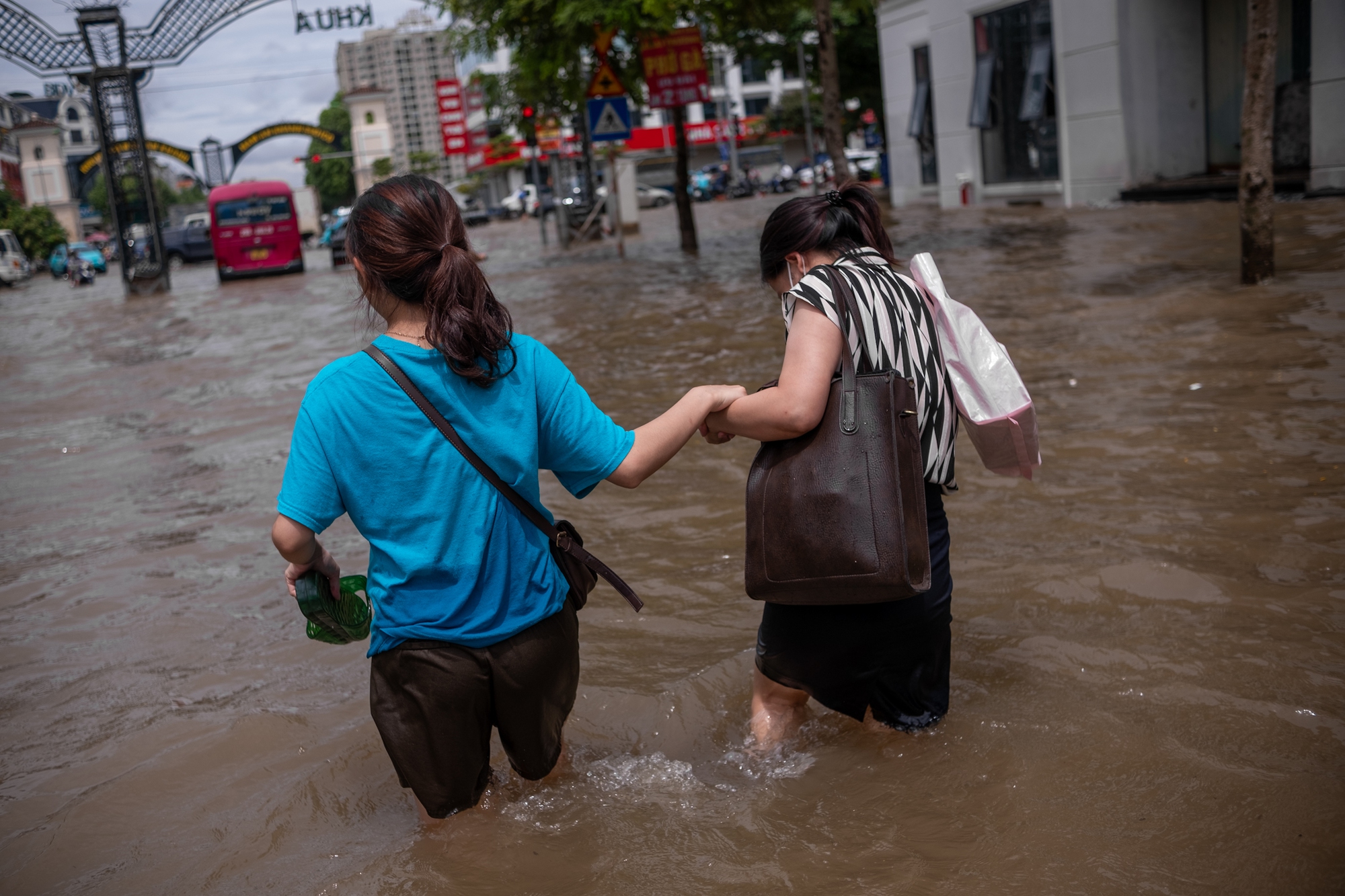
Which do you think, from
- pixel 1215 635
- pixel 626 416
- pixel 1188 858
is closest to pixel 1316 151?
pixel 626 416

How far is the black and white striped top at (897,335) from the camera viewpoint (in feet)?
8.40

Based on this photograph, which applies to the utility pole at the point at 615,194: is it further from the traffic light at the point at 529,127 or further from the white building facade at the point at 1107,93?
the white building facade at the point at 1107,93

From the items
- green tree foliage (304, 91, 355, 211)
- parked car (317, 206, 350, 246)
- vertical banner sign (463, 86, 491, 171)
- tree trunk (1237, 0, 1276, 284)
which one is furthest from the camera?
green tree foliage (304, 91, 355, 211)

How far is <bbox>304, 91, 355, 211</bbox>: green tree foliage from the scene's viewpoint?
129000 mm

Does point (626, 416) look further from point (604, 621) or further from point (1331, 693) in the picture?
point (1331, 693)

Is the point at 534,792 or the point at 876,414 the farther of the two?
the point at 534,792

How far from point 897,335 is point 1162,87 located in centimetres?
1804

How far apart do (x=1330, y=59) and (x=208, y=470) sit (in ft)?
48.3

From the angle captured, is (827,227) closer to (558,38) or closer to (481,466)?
(481,466)

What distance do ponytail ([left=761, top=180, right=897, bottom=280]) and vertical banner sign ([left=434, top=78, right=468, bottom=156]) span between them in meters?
60.7

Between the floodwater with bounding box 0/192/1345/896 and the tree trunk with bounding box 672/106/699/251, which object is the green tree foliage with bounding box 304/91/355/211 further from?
the floodwater with bounding box 0/192/1345/896

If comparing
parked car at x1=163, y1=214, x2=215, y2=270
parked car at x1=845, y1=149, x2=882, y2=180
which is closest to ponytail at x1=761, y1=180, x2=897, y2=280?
parked car at x1=845, y1=149, x2=882, y2=180

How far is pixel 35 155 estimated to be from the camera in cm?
8725

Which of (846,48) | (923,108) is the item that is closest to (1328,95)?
(923,108)
